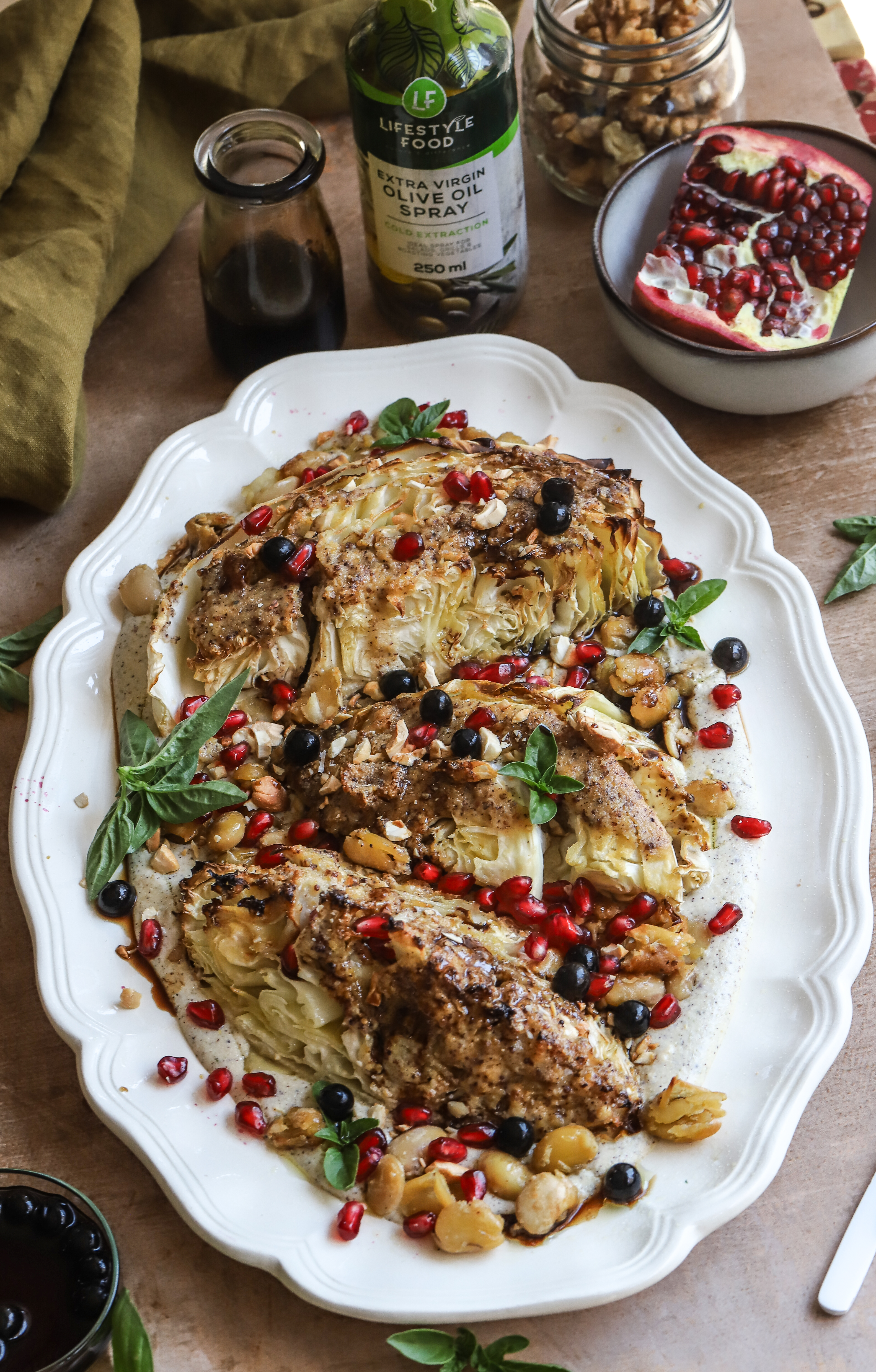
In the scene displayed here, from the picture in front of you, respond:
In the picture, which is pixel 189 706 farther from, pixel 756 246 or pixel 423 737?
pixel 756 246

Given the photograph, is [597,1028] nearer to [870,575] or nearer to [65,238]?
[870,575]

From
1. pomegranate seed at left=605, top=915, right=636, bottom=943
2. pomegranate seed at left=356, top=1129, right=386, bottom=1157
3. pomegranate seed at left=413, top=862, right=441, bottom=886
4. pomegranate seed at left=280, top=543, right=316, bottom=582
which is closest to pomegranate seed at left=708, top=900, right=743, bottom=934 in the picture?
pomegranate seed at left=605, top=915, right=636, bottom=943

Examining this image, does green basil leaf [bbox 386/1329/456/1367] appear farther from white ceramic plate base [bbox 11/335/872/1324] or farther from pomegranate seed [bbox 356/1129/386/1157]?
pomegranate seed [bbox 356/1129/386/1157]

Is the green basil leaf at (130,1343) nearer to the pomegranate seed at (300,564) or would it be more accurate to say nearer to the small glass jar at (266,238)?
the pomegranate seed at (300,564)

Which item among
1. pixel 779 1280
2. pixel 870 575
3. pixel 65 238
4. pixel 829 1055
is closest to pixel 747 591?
pixel 870 575

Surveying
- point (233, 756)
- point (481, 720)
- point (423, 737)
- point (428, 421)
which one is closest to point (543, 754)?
point (481, 720)

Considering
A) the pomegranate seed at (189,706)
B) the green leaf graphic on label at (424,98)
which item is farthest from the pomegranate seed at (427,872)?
the green leaf graphic on label at (424,98)

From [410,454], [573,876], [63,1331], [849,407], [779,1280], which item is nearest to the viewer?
[63,1331]
